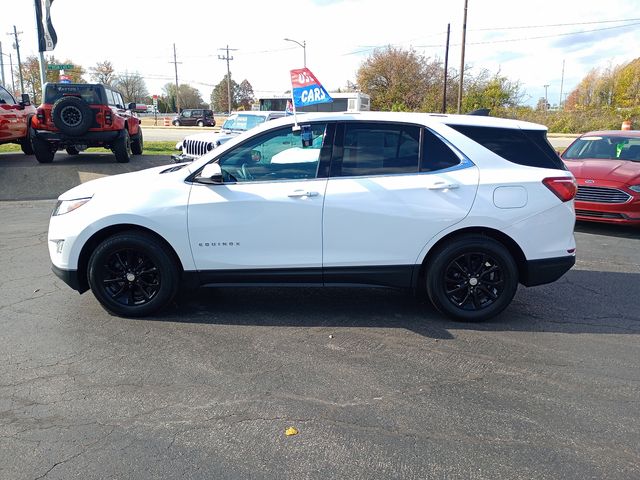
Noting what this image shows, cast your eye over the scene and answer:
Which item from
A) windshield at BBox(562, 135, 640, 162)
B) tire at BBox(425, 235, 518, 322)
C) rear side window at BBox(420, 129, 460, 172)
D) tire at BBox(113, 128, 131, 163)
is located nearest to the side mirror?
rear side window at BBox(420, 129, 460, 172)

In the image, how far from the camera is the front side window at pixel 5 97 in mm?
13130

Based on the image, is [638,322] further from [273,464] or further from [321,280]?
[273,464]

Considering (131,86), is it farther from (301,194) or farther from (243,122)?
(301,194)

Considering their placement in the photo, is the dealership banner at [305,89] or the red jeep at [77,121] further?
the red jeep at [77,121]

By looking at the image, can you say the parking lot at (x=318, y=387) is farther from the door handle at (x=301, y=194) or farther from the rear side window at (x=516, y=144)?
the rear side window at (x=516, y=144)

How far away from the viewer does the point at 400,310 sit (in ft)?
16.0

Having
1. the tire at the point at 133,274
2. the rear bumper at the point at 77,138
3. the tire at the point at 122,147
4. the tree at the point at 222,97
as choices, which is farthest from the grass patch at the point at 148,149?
the tree at the point at 222,97

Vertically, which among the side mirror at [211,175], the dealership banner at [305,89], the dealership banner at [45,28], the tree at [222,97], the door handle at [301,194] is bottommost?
the door handle at [301,194]

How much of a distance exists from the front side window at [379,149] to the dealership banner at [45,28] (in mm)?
14679

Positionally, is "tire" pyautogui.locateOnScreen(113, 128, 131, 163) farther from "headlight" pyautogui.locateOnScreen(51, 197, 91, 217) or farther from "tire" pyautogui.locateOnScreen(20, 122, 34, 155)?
"headlight" pyautogui.locateOnScreen(51, 197, 91, 217)

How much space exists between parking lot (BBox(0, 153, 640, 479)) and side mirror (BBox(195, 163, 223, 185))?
1.22m

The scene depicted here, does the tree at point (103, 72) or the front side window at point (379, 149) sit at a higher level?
the tree at point (103, 72)

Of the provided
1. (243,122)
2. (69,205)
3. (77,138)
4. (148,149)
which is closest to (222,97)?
(148,149)

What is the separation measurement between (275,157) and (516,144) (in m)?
2.10
